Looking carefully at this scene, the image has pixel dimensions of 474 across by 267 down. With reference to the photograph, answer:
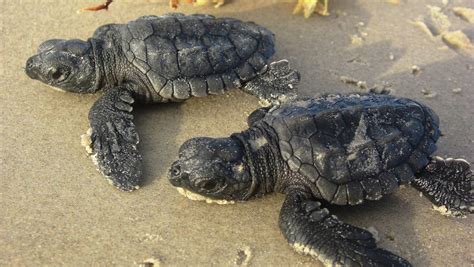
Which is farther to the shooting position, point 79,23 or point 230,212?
point 79,23

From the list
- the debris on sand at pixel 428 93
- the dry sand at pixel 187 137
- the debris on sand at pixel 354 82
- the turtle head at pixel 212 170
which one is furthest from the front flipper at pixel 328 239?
the debris on sand at pixel 428 93

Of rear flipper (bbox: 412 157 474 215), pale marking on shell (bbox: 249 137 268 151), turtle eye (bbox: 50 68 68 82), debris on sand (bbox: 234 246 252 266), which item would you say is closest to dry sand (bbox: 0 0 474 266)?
debris on sand (bbox: 234 246 252 266)

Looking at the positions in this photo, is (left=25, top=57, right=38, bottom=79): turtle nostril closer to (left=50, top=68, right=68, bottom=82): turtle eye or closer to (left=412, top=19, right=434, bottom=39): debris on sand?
(left=50, top=68, right=68, bottom=82): turtle eye

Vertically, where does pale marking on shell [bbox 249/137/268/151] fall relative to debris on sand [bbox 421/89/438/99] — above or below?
above

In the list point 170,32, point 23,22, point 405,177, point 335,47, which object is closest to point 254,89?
point 170,32

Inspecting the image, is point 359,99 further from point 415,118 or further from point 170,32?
point 170,32

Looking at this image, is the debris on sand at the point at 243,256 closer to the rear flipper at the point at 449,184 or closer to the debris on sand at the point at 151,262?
the debris on sand at the point at 151,262

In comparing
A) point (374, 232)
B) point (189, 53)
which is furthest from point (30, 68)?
point (374, 232)
